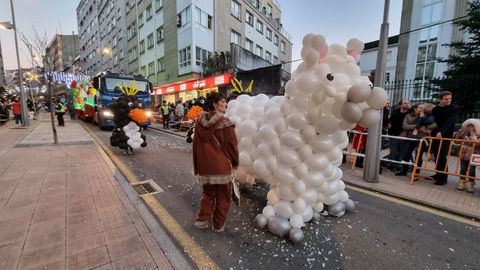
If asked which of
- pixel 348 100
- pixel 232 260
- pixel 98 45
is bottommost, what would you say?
pixel 232 260

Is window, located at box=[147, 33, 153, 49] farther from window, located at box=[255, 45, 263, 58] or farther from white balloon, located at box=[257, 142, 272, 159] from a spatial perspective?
white balloon, located at box=[257, 142, 272, 159]

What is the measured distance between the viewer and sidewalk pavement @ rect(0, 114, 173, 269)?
2.36 meters

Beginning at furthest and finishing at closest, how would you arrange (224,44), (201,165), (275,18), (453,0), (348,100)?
1. (275,18)
2. (224,44)
3. (453,0)
4. (201,165)
5. (348,100)

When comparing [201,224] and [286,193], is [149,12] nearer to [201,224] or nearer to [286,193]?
[201,224]

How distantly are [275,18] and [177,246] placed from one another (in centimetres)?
3859

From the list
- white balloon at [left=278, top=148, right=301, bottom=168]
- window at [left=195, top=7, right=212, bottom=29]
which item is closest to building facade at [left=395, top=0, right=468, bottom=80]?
window at [left=195, top=7, right=212, bottom=29]

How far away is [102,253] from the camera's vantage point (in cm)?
247

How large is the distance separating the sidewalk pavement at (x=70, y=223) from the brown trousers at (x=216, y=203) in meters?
0.70

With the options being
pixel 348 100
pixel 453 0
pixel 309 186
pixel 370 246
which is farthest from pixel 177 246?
pixel 453 0

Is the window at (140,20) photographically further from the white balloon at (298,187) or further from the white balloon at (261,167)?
the white balloon at (298,187)

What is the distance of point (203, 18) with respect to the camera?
20500 millimetres

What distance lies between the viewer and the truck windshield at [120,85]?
12.3 metres

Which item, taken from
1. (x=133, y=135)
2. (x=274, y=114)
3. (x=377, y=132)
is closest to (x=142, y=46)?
(x=133, y=135)

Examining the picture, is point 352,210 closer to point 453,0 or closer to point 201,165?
point 201,165
